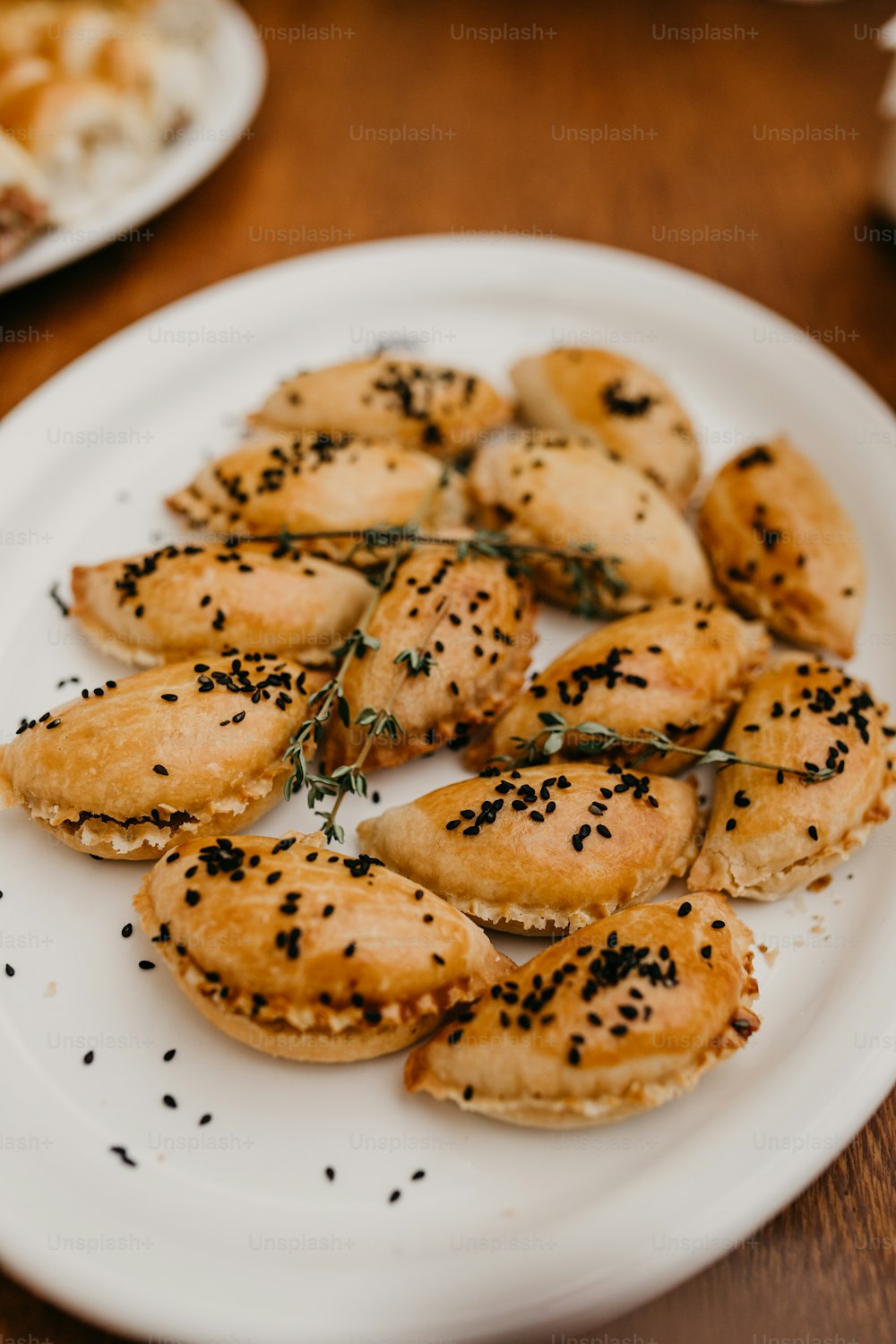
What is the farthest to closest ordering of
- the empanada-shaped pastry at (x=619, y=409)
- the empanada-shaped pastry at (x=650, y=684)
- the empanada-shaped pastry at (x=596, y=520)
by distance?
the empanada-shaped pastry at (x=619, y=409) < the empanada-shaped pastry at (x=596, y=520) < the empanada-shaped pastry at (x=650, y=684)

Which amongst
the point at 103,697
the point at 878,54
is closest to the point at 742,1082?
the point at 103,697

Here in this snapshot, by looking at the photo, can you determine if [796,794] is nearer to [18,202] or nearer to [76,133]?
[18,202]

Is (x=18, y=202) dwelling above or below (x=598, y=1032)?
above

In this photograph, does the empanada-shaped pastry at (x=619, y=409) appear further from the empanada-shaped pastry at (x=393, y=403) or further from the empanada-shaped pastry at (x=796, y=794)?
the empanada-shaped pastry at (x=796, y=794)

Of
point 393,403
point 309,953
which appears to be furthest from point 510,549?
point 309,953

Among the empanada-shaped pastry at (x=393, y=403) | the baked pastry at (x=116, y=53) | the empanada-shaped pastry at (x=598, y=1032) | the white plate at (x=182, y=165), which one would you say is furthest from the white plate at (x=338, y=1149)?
the baked pastry at (x=116, y=53)

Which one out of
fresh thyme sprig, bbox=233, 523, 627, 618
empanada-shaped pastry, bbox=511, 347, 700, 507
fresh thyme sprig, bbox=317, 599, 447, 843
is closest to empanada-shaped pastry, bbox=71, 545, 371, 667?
fresh thyme sprig, bbox=233, 523, 627, 618

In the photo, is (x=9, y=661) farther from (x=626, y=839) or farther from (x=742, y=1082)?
(x=742, y=1082)
